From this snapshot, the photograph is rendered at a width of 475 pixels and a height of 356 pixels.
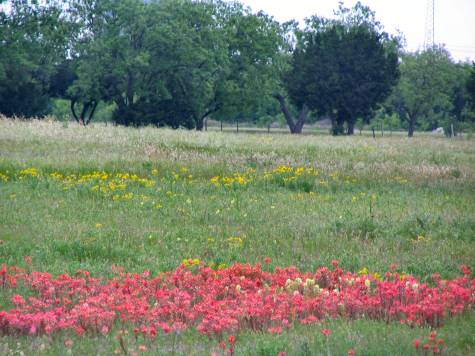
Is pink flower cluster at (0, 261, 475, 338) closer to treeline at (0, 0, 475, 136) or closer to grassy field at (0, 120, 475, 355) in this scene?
grassy field at (0, 120, 475, 355)

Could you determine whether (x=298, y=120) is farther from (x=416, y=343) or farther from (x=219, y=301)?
(x=416, y=343)

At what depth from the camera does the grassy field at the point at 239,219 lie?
595 cm

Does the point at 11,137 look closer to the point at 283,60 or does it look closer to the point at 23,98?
the point at 23,98

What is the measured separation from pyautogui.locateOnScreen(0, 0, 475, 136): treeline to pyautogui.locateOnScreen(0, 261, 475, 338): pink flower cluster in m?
46.1

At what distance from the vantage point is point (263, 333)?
609cm

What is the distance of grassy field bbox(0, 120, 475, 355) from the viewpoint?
5.95 m

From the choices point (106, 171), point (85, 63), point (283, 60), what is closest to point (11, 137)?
point (106, 171)

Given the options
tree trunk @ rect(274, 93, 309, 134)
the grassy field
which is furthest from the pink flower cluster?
tree trunk @ rect(274, 93, 309, 134)

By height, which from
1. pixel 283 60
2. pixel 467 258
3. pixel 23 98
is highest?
pixel 283 60

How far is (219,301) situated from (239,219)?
5525 mm

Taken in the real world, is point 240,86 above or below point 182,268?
above

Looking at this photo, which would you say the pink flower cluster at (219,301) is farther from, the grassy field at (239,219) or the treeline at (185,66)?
the treeline at (185,66)

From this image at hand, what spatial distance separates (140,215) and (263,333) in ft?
22.2

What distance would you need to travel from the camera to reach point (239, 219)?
488 inches
